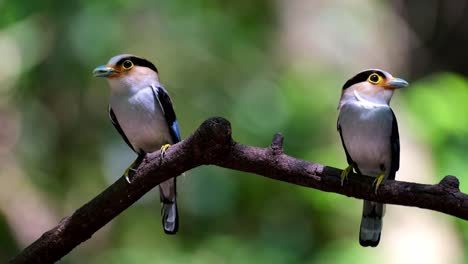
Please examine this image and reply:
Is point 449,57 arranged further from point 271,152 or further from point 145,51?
point 271,152

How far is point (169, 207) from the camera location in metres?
4.06

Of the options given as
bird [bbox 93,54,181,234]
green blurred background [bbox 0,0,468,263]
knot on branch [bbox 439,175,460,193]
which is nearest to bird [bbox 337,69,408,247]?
knot on branch [bbox 439,175,460,193]

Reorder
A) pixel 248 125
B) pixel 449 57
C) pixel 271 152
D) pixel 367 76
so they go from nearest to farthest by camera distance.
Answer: pixel 271 152 → pixel 367 76 → pixel 248 125 → pixel 449 57

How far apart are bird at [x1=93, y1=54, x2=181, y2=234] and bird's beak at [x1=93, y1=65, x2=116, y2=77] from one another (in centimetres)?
1

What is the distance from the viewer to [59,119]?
25.4ft

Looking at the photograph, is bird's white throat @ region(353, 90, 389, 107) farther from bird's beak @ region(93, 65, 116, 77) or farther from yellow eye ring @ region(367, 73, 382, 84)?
bird's beak @ region(93, 65, 116, 77)

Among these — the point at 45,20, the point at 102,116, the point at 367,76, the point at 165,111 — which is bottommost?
the point at 102,116

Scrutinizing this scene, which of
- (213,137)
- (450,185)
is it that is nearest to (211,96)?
(213,137)

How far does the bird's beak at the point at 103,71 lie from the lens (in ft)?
12.5

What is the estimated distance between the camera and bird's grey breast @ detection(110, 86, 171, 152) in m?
4.05

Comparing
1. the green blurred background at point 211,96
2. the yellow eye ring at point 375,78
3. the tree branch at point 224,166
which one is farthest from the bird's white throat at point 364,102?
the green blurred background at point 211,96

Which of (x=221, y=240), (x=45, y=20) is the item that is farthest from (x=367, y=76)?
(x=45, y=20)

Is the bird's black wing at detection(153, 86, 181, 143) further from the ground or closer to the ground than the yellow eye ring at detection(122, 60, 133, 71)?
closer to the ground

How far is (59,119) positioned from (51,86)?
511mm
